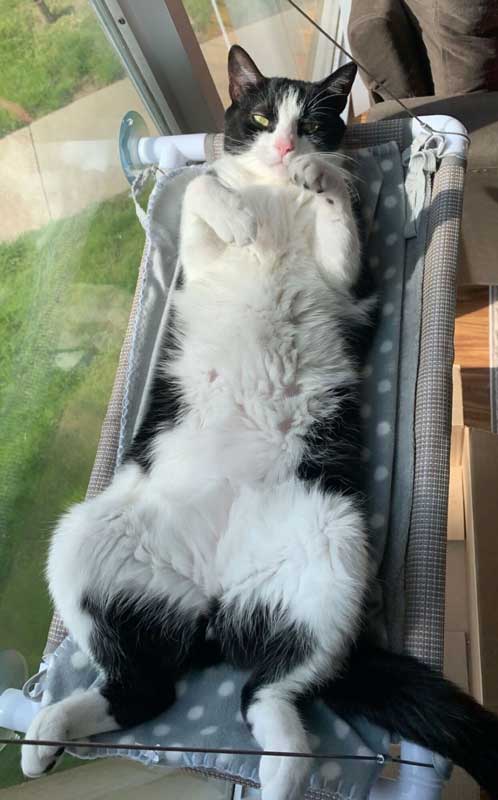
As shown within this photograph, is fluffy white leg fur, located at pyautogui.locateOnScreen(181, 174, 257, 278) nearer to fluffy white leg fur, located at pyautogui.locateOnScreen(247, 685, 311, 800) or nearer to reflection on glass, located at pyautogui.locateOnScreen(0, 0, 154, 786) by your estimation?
reflection on glass, located at pyautogui.locateOnScreen(0, 0, 154, 786)

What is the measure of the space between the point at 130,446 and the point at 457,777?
1.14 metres

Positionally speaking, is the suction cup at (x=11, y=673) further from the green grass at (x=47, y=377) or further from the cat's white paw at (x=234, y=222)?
the cat's white paw at (x=234, y=222)

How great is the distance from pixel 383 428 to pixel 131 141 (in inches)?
43.4

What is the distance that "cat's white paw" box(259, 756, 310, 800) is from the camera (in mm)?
853

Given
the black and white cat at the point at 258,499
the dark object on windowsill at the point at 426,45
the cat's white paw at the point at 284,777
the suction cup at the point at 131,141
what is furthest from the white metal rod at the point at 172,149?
the cat's white paw at the point at 284,777

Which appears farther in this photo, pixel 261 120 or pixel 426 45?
pixel 426 45

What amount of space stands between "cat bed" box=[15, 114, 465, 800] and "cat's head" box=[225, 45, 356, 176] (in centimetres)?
16

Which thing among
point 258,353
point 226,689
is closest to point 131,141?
point 258,353

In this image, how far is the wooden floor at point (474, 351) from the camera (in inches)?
79.9

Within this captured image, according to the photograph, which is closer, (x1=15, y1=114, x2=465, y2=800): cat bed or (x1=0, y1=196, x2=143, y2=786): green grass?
(x1=15, y1=114, x2=465, y2=800): cat bed

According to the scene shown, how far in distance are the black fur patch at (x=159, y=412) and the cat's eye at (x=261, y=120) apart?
0.55 meters

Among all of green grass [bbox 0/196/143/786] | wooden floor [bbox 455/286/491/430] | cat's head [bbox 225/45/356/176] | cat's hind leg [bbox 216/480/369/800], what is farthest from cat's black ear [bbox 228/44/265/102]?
wooden floor [bbox 455/286/491/430]

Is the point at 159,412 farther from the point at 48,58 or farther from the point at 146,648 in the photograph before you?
the point at 48,58

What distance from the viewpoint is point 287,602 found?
99 centimetres
